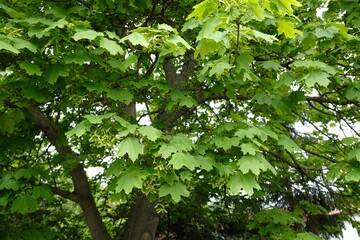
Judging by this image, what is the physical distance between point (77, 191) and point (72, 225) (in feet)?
5.50

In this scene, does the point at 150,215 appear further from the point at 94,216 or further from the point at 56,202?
the point at 56,202

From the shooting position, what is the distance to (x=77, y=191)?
4691mm

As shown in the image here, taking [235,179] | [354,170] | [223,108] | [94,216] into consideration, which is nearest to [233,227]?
[223,108]

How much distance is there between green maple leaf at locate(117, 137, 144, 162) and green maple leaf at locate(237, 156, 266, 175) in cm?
65

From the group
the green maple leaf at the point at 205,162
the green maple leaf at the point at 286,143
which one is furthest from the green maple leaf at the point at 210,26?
the green maple leaf at the point at 286,143

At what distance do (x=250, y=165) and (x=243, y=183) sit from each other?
0.12 metres

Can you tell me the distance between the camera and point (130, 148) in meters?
2.46

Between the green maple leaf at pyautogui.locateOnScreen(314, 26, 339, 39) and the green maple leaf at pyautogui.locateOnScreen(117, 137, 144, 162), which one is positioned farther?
the green maple leaf at pyautogui.locateOnScreen(314, 26, 339, 39)

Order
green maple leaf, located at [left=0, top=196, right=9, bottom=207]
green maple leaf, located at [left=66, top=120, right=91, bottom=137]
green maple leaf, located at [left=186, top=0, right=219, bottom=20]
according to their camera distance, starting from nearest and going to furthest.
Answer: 1. green maple leaf, located at [left=186, top=0, right=219, bottom=20]
2. green maple leaf, located at [left=66, top=120, right=91, bottom=137]
3. green maple leaf, located at [left=0, top=196, right=9, bottom=207]

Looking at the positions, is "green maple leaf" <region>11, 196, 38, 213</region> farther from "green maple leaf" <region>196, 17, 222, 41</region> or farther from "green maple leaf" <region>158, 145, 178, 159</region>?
"green maple leaf" <region>196, 17, 222, 41</region>

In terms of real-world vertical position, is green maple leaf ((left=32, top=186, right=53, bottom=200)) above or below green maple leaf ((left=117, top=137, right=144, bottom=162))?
above

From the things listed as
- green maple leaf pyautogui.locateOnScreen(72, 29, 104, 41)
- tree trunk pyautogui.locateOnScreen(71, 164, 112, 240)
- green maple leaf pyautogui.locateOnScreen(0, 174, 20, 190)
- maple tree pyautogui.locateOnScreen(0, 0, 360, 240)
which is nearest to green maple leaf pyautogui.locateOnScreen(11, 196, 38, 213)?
→ maple tree pyautogui.locateOnScreen(0, 0, 360, 240)

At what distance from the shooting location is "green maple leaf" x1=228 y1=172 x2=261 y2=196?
2.52m

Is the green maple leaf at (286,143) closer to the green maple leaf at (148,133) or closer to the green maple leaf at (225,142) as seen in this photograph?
the green maple leaf at (225,142)
